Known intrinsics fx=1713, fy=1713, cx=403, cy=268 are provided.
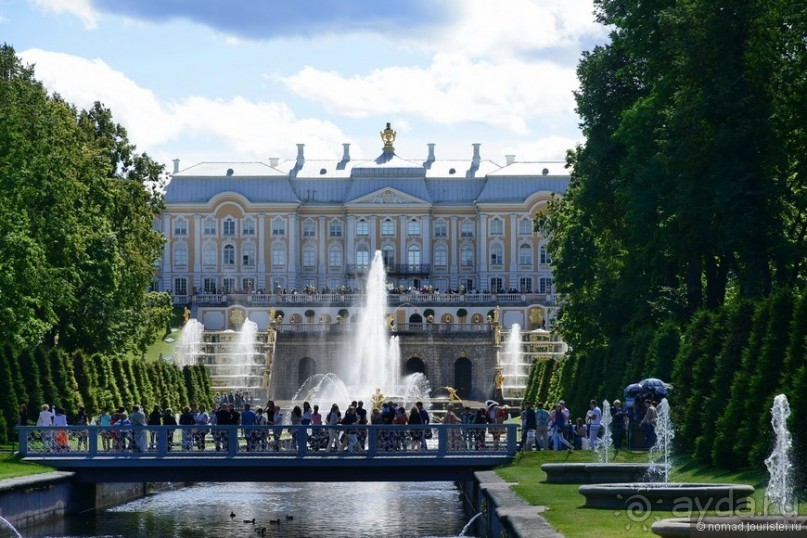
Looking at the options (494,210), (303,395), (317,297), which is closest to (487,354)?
(303,395)

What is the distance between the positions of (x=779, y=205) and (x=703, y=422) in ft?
26.8

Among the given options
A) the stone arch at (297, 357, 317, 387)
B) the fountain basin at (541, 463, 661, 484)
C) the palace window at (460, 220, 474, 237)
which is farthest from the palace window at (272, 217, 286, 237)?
the fountain basin at (541, 463, 661, 484)

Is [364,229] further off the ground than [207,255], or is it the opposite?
[364,229]

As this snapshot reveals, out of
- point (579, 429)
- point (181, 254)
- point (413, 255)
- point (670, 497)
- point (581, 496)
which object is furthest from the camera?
point (413, 255)

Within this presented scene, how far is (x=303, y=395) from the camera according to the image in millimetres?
82875

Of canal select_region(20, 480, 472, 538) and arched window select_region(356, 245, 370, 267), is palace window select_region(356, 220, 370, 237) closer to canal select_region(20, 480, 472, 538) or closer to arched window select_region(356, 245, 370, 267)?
arched window select_region(356, 245, 370, 267)

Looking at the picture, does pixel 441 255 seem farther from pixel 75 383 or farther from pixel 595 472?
pixel 595 472

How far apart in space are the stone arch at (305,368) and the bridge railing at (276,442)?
5523 centimetres

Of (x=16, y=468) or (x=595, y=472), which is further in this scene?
(x=16, y=468)

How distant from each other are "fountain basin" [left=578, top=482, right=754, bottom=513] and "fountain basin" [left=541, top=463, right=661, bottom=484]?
4.43 metres

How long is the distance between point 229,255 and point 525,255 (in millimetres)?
21918

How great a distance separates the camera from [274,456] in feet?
106

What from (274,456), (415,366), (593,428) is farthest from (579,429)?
(415,366)

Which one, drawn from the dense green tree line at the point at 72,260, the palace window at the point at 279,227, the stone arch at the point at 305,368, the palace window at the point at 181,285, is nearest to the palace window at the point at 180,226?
the palace window at the point at 181,285
